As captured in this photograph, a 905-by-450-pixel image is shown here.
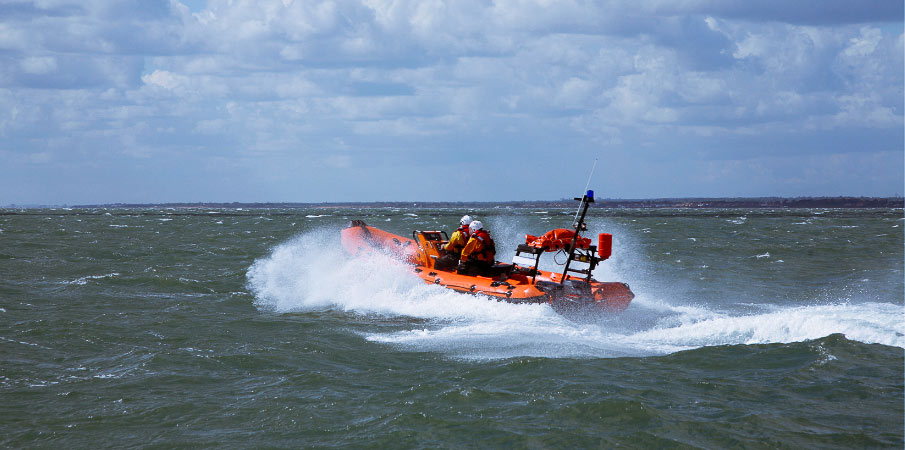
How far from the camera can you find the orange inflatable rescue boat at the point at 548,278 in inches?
447

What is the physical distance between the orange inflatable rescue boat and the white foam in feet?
0.71

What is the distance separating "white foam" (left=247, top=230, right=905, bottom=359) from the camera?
9523 mm

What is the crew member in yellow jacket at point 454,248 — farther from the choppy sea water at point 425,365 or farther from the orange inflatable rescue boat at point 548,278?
the choppy sea water at point 425,365

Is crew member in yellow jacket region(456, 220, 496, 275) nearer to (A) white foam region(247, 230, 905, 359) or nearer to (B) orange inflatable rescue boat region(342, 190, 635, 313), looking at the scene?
(B) orange inflatable rescue boat region(342, 190, 635, 313)

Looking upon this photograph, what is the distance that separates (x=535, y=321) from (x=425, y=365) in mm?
2827

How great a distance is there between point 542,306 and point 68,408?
673 centimetres

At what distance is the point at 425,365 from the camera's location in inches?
336

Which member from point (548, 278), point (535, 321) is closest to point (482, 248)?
point (548, 278)

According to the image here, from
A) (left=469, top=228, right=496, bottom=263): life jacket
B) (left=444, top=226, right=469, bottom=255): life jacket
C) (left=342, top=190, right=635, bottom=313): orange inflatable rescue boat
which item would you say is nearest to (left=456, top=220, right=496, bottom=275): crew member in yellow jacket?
(left=469, top=228, right=496, bottom=263): life jacket

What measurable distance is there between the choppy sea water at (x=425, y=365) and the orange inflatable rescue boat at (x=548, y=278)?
253mm

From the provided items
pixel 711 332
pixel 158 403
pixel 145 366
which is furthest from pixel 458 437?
pixel 711 332

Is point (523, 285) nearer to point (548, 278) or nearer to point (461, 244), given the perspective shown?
point (548, 278)

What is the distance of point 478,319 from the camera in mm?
11555

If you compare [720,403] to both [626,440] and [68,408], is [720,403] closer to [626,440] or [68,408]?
[626,440]
